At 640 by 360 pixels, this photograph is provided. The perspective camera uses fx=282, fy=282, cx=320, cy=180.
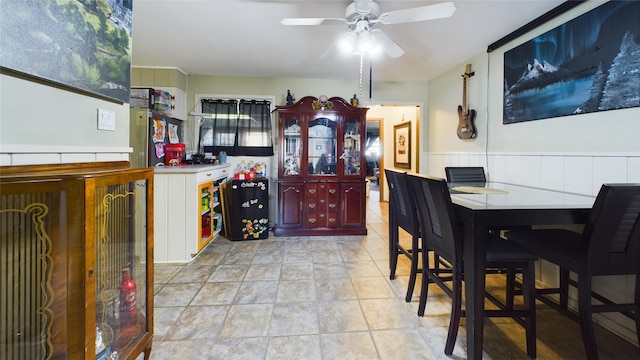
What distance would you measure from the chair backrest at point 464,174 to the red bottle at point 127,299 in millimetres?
2637

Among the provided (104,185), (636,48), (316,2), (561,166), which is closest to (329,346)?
(104,185)

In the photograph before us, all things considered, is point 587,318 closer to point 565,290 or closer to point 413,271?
point 565,290

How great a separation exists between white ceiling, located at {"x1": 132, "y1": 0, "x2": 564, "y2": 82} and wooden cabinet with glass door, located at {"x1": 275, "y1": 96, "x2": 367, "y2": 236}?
617 millimetres

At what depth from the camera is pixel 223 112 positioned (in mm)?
4242

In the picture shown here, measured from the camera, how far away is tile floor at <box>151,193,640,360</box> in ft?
5.29

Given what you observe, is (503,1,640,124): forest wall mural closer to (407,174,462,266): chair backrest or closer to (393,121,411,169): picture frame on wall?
(407,174,462,266): chair backrest

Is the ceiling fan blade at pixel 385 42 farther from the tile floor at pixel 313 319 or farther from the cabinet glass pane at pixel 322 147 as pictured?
the tile floor at pixel 313 319

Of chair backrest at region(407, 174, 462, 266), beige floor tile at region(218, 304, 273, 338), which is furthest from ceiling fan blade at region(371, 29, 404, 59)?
beige floor tile at region(218, 304, 273, 338)

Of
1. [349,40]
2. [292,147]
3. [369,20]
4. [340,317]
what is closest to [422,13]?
[369,20]

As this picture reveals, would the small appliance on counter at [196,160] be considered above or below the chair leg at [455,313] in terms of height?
above

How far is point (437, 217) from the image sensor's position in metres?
1.71

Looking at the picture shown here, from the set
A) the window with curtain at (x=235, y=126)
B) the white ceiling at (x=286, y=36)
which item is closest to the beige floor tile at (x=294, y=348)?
the white ceiling at (x=286, y=36)

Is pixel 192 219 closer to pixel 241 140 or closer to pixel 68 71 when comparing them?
pixel 241 140

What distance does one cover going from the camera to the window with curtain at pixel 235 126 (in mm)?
4238
